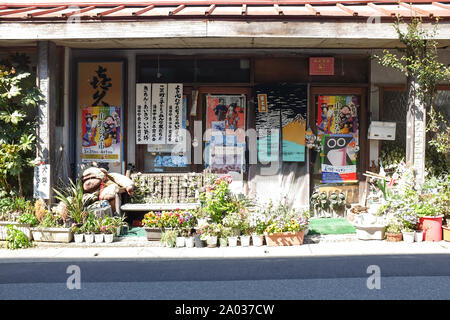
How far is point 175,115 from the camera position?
11375 mm

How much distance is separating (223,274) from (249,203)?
346 centimetres

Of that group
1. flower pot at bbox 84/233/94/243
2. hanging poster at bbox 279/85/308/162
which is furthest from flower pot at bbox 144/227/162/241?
hanging poster at bbox 279/85/308/162

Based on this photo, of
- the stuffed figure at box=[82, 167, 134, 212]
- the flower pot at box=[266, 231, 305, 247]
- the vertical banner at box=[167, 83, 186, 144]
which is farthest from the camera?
the vertical banner at box=[167, 83, 186, 144]

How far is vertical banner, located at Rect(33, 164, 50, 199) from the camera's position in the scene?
955 centimetres

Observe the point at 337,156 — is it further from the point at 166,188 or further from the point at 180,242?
the point at 180,242

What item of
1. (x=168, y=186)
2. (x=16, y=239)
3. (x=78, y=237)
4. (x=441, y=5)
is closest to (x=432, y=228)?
(x=441, y=5)

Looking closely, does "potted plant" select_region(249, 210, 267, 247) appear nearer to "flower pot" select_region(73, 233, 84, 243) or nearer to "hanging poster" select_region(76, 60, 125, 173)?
"flower pot" select_region(73, 233, 84, 243)

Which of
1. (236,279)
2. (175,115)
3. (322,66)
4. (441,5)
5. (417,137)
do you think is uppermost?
(441,5)

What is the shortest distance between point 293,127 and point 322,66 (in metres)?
1.49

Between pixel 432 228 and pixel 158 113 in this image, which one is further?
pixel 158 113

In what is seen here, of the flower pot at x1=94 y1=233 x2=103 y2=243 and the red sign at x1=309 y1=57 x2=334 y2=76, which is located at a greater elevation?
the red sign at x1=309 y1=57 x2=334 y2=76

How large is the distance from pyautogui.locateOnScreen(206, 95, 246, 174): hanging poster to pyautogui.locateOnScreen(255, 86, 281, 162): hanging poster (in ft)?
1.23

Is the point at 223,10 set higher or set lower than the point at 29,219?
higher

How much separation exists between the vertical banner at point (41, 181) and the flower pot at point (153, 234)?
2070mm
